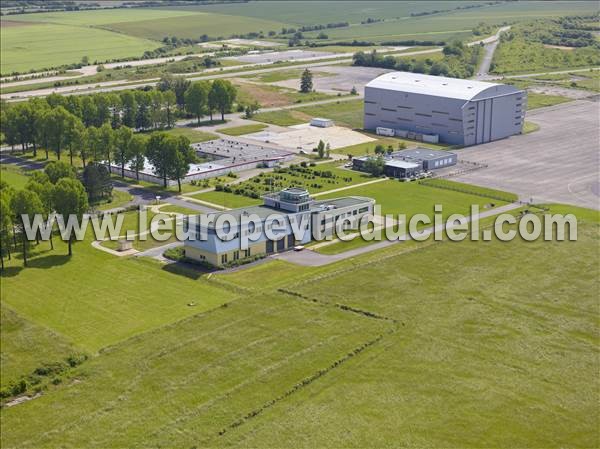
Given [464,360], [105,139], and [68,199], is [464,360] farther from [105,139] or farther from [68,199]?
[105,139]

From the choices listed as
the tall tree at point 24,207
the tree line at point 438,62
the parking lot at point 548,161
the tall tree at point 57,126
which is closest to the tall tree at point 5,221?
the tall tree at point 24,207

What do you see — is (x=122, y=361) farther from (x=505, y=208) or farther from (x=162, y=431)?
(x=505, y=208)

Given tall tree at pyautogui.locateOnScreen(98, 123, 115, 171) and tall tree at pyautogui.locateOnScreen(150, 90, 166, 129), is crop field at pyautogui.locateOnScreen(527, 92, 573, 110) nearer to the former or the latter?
tall tree at pyautogui.locateOnScreen(150, 90, 166, 129)

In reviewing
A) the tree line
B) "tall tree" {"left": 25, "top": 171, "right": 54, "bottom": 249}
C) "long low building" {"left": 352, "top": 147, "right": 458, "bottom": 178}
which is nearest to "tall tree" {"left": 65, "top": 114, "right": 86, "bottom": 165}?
"tall tree" {"left": 25, "top": 171, "right": 54, "bottom": 249}

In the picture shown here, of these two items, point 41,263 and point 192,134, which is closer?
point 41,263

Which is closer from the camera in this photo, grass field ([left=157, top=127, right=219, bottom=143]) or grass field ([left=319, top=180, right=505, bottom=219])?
grass field ([left=319, top=180, right=505, bottom=219])

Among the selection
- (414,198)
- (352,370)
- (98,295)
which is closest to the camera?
(352,370)

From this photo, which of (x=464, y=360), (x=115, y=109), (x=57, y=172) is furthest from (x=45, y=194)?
(x=115, y=109)
